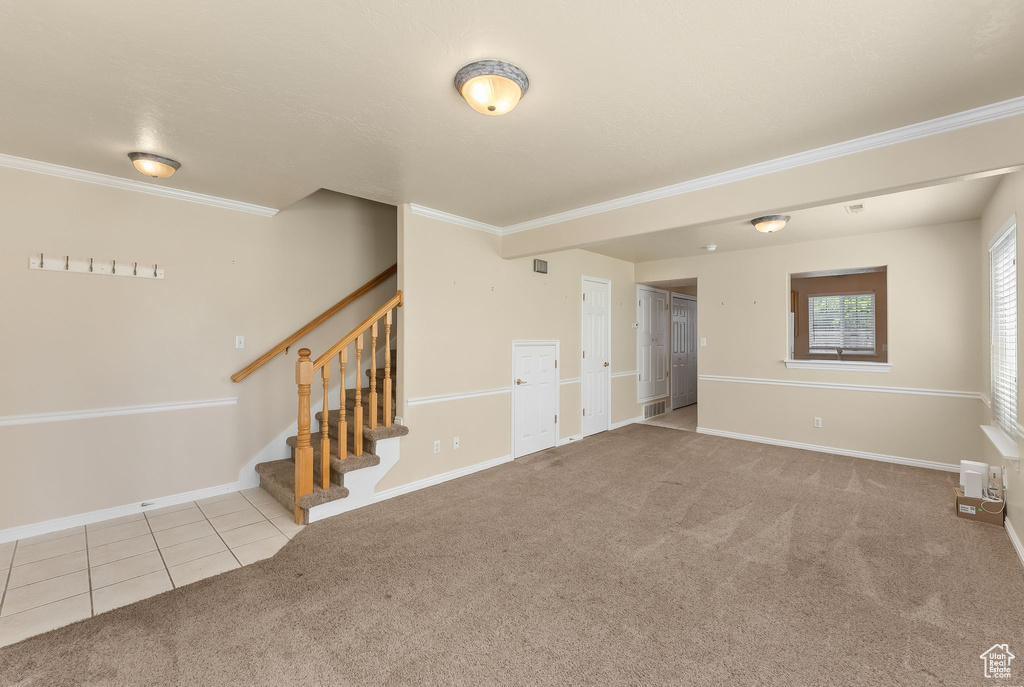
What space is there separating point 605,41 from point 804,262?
15.7 ft

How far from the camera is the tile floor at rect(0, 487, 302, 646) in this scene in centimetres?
217

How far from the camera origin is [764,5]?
1.48 metres

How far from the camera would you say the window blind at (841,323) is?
6785 mm

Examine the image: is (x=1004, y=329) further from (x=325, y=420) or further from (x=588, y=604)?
(x=325, y=420)

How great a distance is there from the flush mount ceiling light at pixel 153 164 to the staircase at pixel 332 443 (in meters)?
1.46

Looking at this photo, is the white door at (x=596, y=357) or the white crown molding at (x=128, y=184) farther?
the white door at (x=596, y=357)

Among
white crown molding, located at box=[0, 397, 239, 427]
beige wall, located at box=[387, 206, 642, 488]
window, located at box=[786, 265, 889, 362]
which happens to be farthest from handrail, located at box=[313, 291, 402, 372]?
window, located at box=[786, 265, 889, 362]

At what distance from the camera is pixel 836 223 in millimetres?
4340

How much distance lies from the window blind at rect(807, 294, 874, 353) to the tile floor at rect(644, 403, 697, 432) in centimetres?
235

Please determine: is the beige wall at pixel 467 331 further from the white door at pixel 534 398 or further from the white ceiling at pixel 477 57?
the white ceiling at pixel 477 57

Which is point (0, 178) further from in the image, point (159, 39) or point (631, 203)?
point (631, 203)

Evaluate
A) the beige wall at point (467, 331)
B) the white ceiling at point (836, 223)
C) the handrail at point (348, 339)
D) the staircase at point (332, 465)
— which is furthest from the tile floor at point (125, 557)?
the white ceiling at point (836, 223)

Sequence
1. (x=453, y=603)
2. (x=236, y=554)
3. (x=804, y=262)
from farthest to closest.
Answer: (x=804, y=262) < (x=236, y=554) < (x=453, y=603)

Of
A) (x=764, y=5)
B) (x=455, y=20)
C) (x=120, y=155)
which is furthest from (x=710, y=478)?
(x=120, y=155)
